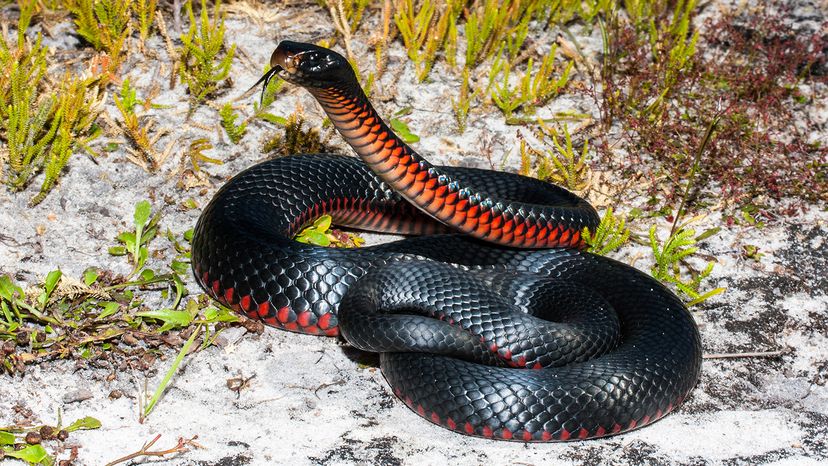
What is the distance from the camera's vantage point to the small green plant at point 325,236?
547cm

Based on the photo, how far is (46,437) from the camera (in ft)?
12.5

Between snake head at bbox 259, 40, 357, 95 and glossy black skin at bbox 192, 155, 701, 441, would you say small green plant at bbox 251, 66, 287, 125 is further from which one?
snake head at bbox 259, 40, 357, 95

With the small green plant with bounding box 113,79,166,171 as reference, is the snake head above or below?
above

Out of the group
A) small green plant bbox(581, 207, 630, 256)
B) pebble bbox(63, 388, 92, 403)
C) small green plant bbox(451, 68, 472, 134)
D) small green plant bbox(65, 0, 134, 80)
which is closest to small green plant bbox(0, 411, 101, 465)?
pebble bbox(63, 388, 92, 403)

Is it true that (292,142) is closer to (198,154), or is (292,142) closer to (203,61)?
(198,154)

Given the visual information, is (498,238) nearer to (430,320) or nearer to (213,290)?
(430,320)

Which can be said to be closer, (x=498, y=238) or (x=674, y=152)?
(x=498, y=238)

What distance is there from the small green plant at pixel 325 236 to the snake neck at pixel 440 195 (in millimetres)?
867

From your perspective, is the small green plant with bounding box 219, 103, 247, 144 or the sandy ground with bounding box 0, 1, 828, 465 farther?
the small green plant with bounding box 219, 103, 247, 144

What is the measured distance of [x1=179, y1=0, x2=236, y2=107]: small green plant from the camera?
20.3 ft

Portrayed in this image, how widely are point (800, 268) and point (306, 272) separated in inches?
121

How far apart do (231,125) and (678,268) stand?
300cm

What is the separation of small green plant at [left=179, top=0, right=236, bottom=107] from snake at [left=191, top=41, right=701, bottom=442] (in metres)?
1.13

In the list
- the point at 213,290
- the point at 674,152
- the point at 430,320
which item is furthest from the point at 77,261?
the point at 674,152
